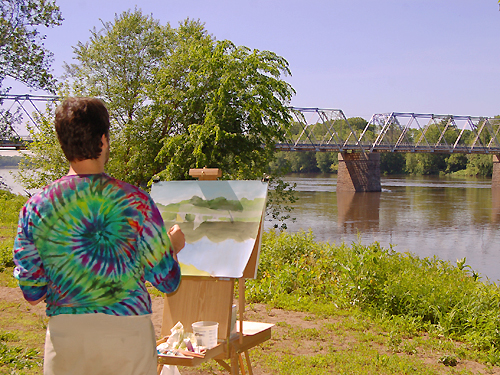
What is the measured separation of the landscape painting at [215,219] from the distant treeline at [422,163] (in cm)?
10009

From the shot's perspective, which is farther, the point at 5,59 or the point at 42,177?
the point at 5,59

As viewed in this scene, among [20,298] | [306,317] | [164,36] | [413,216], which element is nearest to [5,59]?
[164,36]

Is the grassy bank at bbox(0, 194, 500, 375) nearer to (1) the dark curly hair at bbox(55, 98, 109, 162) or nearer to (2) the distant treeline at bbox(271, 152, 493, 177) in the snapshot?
(1) the dark curly hair at bbox(55, 98, 109, 162)

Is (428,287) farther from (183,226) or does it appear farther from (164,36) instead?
(164,36)

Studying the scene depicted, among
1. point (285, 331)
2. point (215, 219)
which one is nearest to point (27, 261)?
point (215, 219)

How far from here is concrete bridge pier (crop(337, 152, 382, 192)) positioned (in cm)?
6412

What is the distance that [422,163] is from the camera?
120 meters

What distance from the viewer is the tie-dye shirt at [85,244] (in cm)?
199

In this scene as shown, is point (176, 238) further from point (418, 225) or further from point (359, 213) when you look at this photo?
point (359, 213)

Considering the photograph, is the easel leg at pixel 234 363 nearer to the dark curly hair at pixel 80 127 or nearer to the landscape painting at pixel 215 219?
the landscape painting at pixel 215 219

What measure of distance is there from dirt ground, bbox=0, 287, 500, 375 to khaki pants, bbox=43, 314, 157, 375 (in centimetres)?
306

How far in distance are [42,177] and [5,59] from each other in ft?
32.6

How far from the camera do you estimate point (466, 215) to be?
122 ft

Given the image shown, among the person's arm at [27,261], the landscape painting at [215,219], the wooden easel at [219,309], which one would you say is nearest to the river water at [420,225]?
the landscape painting at [215,219]
